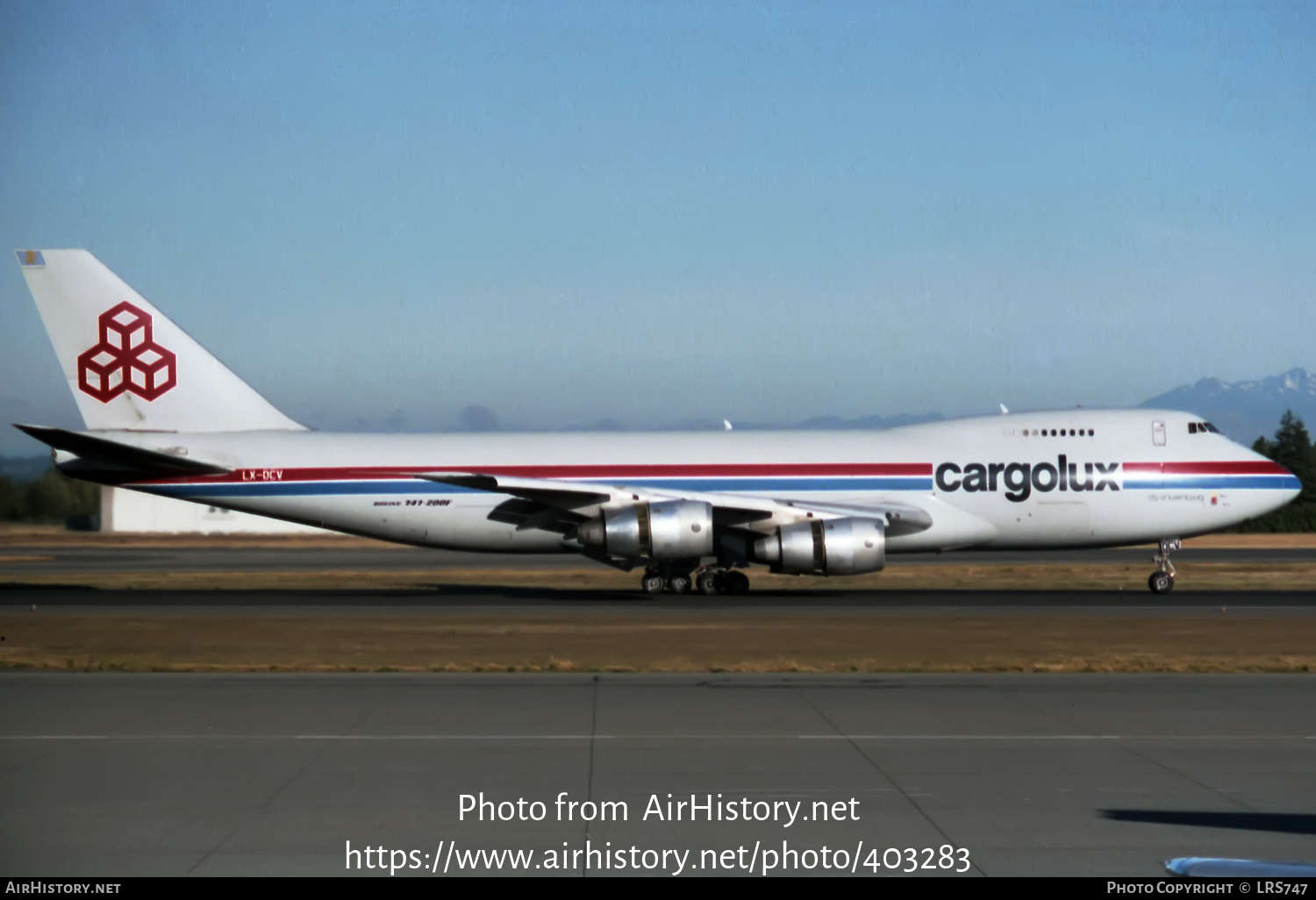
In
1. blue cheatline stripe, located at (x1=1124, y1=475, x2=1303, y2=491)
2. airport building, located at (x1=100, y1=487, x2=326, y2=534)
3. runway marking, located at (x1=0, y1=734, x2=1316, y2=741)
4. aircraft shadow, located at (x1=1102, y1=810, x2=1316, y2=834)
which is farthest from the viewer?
airport building, located at (x1=100, y1=487, x2=326, y2=534)

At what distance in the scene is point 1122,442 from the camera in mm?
34719

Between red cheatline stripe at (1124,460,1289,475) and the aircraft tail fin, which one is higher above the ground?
the aircraft tail fin

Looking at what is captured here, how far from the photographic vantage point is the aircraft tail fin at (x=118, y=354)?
115ft

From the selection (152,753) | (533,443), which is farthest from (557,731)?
(533,443)

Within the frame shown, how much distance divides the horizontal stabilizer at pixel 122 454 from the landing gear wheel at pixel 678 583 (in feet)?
37.0

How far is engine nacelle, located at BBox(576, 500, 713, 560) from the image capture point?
31.7m

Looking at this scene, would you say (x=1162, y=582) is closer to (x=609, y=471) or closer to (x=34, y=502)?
(x=609, y=471)

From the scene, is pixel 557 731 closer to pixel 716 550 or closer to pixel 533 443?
pixel 716 550

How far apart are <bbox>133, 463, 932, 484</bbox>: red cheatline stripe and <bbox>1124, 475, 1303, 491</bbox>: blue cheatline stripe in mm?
5251

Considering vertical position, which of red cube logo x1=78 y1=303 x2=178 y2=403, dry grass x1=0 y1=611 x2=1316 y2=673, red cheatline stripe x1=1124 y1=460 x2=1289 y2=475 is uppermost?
red cube logo x1=78 y1=303 x2=178 y2=403

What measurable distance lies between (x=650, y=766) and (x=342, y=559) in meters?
44.0

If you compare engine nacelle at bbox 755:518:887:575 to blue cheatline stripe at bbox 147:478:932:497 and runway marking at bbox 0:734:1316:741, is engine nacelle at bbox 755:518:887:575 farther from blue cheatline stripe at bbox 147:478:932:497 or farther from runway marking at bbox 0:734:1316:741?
runway marking at bbox 0:734:1316:741

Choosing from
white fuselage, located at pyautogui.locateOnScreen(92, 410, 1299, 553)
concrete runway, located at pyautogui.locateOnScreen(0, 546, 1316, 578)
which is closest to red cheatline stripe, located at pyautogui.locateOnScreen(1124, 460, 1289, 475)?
white fuselage, located at pyautogui.locateOnScreen(92, 410, 1299, 553)

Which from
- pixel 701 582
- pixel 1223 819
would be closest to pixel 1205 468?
pixel 701 582
